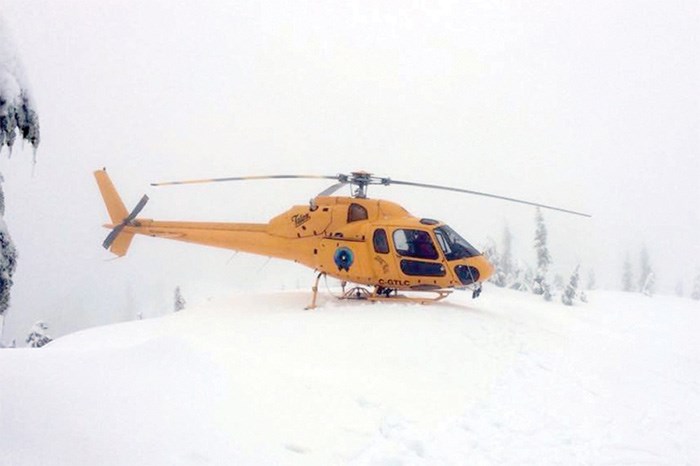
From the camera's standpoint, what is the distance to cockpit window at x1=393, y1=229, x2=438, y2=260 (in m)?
13.0

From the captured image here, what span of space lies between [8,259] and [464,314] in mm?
9872

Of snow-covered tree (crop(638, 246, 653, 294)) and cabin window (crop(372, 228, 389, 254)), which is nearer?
cabin window (crop(372, 228, 389, 254))

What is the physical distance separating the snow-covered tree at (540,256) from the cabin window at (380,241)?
77.9ft

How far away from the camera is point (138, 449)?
4.11m

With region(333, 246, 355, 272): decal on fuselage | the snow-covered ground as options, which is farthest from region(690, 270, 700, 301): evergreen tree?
region(333, 246, 355, 272): decal on fuselage

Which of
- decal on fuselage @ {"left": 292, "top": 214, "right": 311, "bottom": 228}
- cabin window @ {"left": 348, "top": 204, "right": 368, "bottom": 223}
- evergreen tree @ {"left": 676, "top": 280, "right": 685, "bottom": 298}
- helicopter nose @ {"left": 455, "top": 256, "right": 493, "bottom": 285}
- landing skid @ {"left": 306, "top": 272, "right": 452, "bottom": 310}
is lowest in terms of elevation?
evergreen tree @ {"left": 676, "top": 280, "right": 685, "bottom": 298}

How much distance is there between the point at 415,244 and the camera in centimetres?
1316

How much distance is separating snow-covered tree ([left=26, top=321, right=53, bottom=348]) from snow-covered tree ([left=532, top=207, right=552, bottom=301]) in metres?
30.0

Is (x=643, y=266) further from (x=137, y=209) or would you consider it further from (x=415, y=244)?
(x=137, y=209)

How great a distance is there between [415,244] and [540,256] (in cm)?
2685

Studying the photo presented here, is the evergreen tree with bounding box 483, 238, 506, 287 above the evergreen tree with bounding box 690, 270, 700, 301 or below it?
above

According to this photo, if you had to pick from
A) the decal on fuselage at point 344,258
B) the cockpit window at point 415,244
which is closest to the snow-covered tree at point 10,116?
the decal on fuselage at point 344,258

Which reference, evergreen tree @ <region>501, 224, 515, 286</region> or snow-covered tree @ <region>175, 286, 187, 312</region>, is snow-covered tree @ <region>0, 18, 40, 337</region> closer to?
→ snow-covered tree @ <region>175, 286, 187, 312</region>

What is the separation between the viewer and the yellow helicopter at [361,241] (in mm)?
13078
